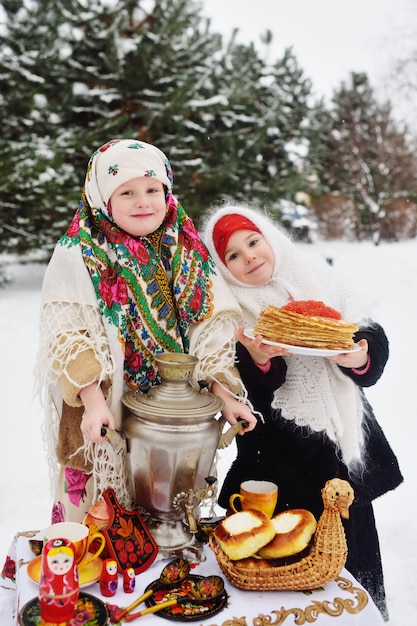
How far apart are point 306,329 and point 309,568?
0.59 metres

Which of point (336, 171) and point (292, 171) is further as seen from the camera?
point (336, 171)

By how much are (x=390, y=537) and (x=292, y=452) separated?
4.63ft

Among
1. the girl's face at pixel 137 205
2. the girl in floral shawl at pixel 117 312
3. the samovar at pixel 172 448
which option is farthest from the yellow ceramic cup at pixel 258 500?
the girl's face at pixel 137 205

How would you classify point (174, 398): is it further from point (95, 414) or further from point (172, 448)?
point (95, 414)

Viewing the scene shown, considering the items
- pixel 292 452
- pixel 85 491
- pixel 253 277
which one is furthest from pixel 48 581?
pixel 253 277

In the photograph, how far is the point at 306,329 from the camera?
1452 mm

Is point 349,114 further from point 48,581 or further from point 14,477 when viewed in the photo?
point 48,581

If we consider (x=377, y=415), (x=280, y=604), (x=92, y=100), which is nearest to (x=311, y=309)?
(x=280, y=604)

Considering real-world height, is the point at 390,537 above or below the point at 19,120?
below

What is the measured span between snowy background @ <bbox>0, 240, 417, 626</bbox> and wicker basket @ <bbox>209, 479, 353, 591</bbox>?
80cm

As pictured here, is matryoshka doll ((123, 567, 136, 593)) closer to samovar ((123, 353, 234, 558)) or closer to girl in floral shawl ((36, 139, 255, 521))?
samovar ((123, 353, 234, 558))

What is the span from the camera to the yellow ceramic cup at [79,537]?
1301mm

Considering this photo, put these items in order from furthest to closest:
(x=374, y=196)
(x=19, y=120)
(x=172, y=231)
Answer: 1. (x=374, y=196)
2. (x=19, y=120)
3. (x=172, y=231)

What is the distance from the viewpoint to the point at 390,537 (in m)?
2.86
